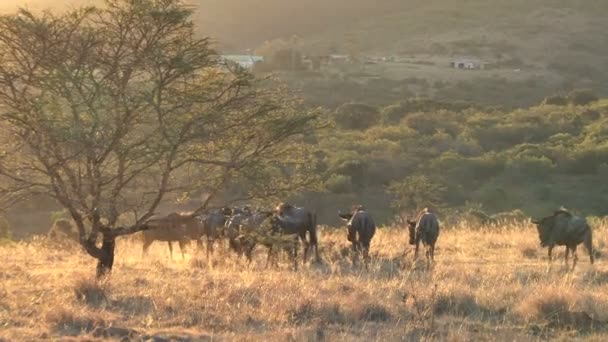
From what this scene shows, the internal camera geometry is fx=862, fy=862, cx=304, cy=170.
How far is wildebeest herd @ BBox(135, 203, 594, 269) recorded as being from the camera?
53.1 feet

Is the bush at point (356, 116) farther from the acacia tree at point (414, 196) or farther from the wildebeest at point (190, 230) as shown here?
the wildebeest at point (190, 230)

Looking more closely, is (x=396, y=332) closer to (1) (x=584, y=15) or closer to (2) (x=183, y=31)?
(2) (x=183, y=31)

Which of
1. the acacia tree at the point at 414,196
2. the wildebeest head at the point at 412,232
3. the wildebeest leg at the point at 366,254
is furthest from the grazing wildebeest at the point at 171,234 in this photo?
the acacia tree at the point at 414,196

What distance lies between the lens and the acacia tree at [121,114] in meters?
11.5

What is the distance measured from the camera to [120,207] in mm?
12633

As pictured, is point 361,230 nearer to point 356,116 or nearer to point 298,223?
point 298,223

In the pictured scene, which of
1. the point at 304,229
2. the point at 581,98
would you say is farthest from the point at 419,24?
the point at 304,229

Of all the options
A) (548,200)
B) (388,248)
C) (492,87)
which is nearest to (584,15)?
(492,87)

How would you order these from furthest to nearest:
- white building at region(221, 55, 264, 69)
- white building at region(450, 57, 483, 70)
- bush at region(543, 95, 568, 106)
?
white building at region(450, 57, 483, 70), bush at region(543, 95, 568, 106), white building at region(221, 55, 264, 69)

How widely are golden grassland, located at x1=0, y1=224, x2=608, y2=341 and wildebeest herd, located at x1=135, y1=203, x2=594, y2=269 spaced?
2.79ft

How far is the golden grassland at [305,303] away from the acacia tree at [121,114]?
4.56ft

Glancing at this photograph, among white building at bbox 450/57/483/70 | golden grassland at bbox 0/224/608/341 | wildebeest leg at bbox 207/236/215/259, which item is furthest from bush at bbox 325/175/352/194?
white building at bbox 450/57/483/70

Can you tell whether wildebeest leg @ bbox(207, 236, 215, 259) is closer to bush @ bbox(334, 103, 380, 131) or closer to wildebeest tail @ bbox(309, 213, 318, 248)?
wildebeest tail @ bbox(309, 213, 318, 248)

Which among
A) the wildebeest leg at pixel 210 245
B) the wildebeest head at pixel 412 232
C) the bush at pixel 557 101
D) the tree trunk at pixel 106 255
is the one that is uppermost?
the bush at pixel 557 101
